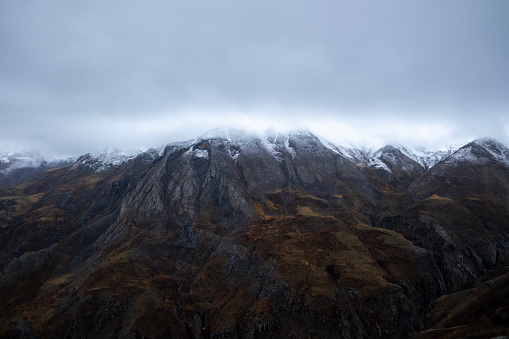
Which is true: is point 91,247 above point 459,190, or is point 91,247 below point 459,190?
below

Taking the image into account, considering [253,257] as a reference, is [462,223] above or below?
above

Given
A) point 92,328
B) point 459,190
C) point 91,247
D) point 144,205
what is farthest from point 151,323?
point 459,190

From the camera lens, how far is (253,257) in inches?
4144

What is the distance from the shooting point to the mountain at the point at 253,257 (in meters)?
76.6

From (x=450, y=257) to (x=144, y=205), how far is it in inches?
5971

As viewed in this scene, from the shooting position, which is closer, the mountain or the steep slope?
the mountain

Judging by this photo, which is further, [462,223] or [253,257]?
[462,223]

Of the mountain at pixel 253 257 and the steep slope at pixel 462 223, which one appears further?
the steep slope at pixel 462 223

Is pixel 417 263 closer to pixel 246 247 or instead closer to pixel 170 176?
pixel 246 247

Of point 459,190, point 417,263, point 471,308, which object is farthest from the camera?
point 459,190

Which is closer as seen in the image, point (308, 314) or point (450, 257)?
point (308, 314)

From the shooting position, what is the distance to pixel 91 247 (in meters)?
126

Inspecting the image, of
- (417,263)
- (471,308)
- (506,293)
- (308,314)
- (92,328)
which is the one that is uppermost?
(506,293)

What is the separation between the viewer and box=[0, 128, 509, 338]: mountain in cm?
7656
